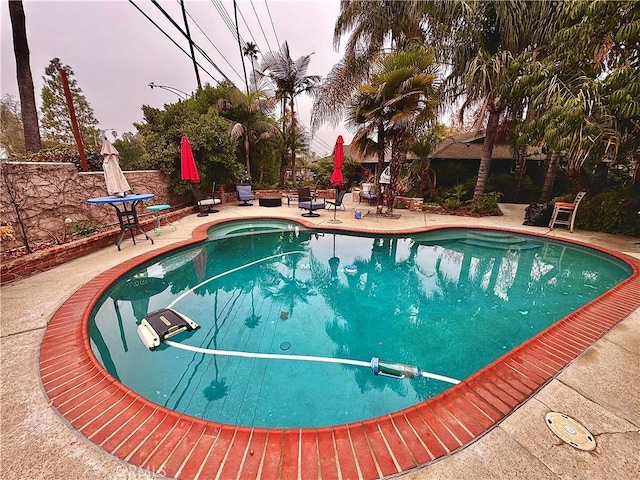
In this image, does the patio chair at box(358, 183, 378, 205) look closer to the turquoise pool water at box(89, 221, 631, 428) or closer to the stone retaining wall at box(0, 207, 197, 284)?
the turquoise pool water at box(89, 221, 631, 428)

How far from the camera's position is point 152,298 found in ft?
14.8

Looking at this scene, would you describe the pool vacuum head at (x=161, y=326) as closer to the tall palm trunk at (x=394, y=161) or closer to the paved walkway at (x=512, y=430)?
the paved walkway at (x=512, y=430)

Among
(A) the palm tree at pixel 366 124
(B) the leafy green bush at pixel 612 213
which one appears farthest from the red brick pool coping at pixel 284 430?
(A) the palm tree at pixel 366 124

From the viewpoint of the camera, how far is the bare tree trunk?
7629mm

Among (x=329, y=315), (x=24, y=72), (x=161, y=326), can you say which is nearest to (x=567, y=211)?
(x=329, y=315)

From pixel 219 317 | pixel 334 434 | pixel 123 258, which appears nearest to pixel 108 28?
pixel 123 258

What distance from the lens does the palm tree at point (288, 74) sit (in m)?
14.3

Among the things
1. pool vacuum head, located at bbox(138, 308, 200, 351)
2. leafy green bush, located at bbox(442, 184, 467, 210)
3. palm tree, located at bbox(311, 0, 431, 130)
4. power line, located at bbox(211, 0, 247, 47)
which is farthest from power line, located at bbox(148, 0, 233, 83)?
leafy green bush, located at bbox(442, 184, 467, 210)

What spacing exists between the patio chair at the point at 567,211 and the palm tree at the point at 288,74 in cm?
1276

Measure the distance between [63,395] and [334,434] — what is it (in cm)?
234

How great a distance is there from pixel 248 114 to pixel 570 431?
53.7 ft

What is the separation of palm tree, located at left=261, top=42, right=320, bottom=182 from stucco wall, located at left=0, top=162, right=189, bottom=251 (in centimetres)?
1080

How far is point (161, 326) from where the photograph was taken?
351 cm

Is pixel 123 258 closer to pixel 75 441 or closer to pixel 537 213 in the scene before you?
pixel 75 441
